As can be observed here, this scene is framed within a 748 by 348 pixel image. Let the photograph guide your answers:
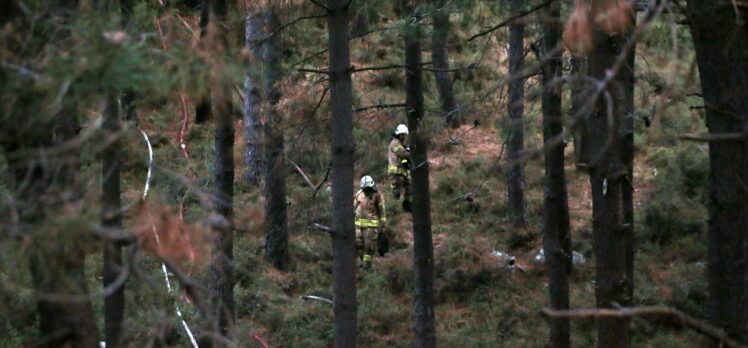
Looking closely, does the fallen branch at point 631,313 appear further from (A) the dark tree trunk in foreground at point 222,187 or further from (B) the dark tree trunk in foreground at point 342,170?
(B) the dark tree trunk in foreground at point 342,170

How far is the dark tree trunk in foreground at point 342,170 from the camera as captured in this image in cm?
902

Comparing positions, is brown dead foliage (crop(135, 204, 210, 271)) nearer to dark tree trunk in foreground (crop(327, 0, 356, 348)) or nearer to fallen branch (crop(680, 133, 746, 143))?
fallen branch (crop(680, 133, 746, 143))

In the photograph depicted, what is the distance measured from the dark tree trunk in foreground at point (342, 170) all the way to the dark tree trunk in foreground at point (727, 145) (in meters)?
3.28

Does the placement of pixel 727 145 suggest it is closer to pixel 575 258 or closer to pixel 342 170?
pixel 342 170

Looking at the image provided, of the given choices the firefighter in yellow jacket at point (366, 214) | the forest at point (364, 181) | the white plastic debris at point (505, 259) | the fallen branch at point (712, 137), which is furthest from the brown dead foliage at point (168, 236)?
the white plastic debris at point (505, 259)

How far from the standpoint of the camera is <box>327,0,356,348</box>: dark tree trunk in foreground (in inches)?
355

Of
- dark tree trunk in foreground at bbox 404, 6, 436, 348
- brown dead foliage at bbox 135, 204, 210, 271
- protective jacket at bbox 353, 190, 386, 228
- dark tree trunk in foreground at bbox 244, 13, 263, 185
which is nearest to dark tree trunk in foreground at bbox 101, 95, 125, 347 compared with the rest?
brown dead foliage at bbox 135, 204, 210, 271

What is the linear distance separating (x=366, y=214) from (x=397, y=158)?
2.90m

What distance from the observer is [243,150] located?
2262cm

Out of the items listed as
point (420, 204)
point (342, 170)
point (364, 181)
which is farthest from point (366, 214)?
point (342, 170)

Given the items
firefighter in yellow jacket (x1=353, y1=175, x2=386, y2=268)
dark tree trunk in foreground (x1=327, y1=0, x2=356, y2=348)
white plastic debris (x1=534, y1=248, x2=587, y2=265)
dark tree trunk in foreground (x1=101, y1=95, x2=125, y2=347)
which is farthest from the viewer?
white plastic debris (x1=534, y1=248, x2=587, y2=265)

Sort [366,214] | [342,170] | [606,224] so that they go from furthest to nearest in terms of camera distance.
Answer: [366,214], [342,170], [606,224]

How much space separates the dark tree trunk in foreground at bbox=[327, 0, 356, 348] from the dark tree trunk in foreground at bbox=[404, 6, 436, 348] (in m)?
Result: 2.47

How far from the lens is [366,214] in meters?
16.8
